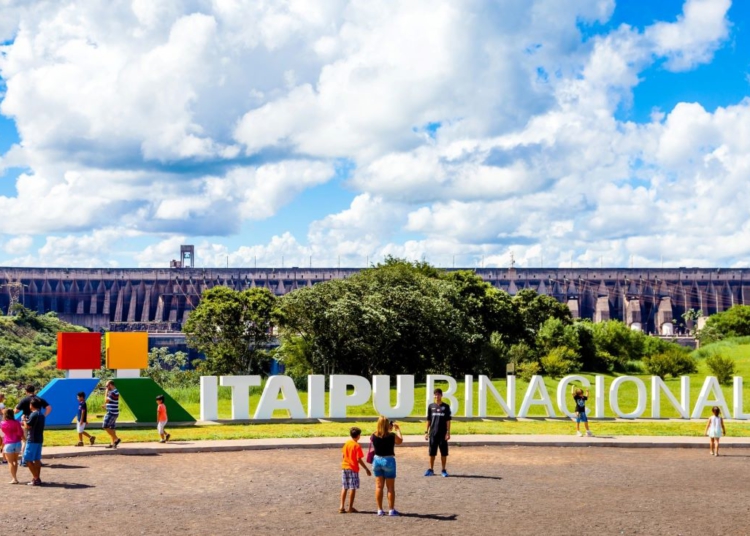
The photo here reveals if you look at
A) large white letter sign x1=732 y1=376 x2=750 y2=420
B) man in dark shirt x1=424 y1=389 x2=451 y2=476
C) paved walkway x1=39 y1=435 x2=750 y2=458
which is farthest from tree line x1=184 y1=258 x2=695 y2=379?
man in dark shirt x1=424 y1=389 x2=451 y2=476

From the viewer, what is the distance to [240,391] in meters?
32.3

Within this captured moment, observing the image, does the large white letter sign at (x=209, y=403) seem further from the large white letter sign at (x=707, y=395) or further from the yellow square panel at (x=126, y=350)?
the large white letter sign at (x=707, y=395)

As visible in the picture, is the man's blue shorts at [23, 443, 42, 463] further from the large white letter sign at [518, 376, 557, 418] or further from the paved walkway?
the large white letter sign at [518, 376, 557, 418]

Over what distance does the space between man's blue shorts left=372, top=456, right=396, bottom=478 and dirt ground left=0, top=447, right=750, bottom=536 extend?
2.44ft

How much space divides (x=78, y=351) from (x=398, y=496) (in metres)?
17.6

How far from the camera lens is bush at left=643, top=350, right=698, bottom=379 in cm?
6006

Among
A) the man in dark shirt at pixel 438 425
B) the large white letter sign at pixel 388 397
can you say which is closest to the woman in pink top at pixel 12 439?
the man in dark shirt at pixel 438 425

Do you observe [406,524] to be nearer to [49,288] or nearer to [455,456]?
[455,456]

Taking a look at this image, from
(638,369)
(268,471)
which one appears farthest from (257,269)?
(268,471)

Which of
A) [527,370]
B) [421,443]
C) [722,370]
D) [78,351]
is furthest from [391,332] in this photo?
[421,443]

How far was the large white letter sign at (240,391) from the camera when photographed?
32062 millimetres

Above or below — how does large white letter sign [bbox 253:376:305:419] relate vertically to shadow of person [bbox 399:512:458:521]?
above

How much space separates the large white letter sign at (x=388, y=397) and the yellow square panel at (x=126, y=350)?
28.0 feet

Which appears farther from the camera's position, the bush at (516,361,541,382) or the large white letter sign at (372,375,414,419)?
the bush at (516,361,541,382)
